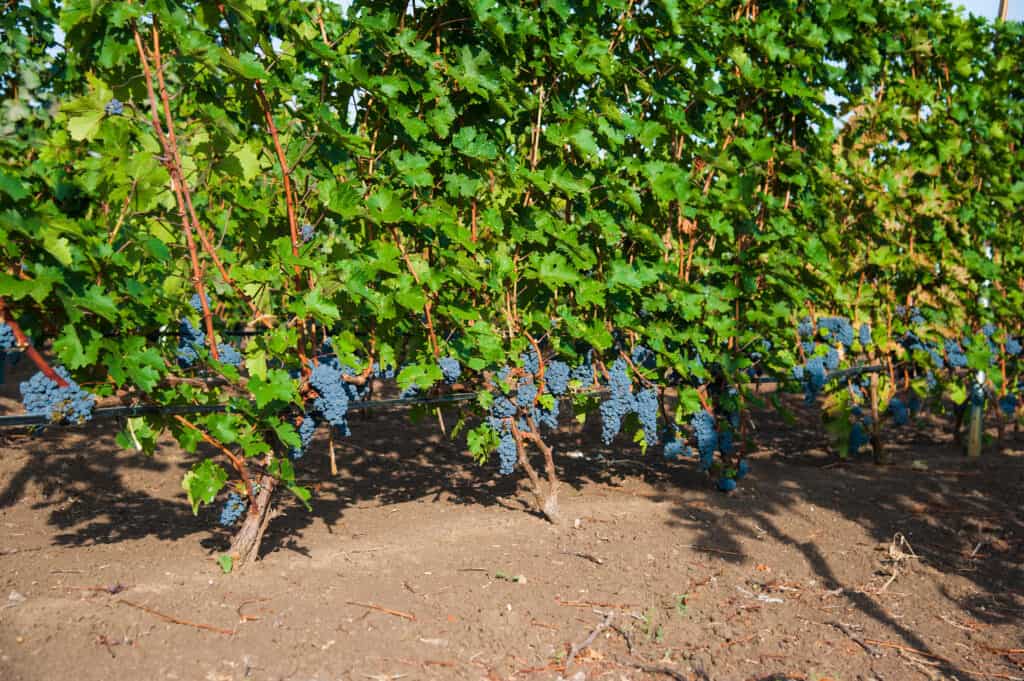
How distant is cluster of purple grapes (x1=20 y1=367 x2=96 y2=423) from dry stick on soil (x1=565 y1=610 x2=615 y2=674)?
1.87 metres

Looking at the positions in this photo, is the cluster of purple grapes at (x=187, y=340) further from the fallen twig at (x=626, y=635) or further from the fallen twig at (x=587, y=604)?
the fallen twig at (x=626, y=635)

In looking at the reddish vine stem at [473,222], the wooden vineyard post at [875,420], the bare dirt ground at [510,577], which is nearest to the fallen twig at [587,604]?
the bare dirt ground at [510,577]

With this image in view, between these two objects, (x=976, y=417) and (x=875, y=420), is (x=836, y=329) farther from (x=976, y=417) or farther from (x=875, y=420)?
(x=976, y=417)

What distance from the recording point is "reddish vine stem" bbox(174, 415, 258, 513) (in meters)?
3.15

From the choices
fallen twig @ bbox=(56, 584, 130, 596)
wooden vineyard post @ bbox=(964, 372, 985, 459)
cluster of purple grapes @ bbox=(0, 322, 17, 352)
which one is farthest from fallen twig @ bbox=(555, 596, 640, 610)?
wooden vineyard post @ bbox=(964, 372, 985, 459)

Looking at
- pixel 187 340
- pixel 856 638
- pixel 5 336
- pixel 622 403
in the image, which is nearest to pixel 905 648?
pixel 856 638

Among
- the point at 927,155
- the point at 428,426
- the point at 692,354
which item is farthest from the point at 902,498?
the point at 428,426

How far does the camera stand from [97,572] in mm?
3371

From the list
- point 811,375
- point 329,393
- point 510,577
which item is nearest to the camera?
point 329,393

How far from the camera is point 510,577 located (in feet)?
11.7

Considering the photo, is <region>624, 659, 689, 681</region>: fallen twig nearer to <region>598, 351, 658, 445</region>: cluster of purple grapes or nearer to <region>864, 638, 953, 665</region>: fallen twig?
<region>864, 638, 953, 665</region>: fallen twig

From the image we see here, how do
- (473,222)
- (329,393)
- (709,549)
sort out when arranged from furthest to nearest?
(709,549)
(473,222)
(329,393)

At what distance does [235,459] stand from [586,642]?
1506mm

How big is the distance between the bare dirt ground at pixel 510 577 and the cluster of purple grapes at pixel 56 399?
73 cm
